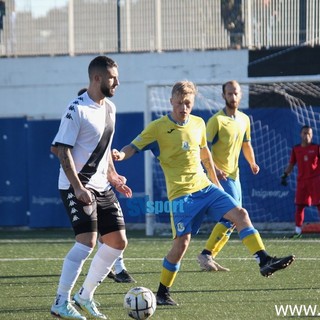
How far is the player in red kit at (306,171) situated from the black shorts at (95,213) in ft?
29.9

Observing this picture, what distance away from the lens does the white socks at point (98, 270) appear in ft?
25.2

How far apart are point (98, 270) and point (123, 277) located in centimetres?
258

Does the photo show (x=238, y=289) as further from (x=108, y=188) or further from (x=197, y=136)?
(x=108, y=188)

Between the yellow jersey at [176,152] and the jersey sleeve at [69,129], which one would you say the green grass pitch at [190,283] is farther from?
the jersey sleeve at [69,129]

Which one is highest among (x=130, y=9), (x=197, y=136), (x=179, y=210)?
(x=130, y=9)

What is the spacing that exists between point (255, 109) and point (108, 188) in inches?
438

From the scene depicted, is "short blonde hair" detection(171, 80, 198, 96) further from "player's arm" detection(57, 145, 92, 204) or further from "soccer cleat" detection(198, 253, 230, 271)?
"soccer cleat" detection(198, 253, 230, 271)

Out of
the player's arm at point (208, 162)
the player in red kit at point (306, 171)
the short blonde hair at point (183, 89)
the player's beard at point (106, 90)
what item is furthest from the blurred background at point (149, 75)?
the player's beard at point (106, 90)

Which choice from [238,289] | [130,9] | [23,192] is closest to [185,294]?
[238,289]

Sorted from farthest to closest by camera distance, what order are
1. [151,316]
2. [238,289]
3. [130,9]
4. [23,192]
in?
1. [130,9]
2. [23,192]
3. [238,289]
4. [151,316]

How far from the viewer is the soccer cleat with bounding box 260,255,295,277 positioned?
7898mm

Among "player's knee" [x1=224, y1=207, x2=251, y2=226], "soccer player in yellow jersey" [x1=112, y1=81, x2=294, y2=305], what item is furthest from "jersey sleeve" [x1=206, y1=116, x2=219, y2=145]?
"player's knee" [x1=224, y1=207, x2=251, y2=226]

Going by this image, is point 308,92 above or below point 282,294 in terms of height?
above

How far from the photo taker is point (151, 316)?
7.72 metres
